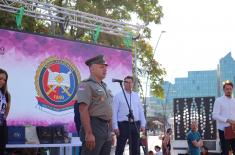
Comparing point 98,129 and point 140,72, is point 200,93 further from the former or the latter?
point 98,129

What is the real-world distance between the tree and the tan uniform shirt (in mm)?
10614

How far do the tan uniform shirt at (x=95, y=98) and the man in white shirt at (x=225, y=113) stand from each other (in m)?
2.37

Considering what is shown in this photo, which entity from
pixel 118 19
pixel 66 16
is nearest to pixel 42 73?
pixel 66 16

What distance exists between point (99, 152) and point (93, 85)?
0.72m

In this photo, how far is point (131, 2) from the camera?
19844 millimetres

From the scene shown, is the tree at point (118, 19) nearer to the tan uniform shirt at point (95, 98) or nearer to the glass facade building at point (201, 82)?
the tan uniform shirt at point (95, 98)

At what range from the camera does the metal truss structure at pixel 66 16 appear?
887cm

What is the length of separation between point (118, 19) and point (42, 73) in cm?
1061

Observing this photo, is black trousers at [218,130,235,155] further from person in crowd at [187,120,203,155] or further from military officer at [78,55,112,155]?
person in crowd at [187,120,203,155]

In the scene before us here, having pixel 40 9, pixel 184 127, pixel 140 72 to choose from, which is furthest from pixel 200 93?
pixel 40 9

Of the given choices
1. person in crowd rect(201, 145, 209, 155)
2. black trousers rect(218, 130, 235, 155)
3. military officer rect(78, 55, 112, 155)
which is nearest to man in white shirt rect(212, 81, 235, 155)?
black trousers rect(218, 130, 235, 155)

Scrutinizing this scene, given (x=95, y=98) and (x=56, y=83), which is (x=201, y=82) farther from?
(x=95, y=98)

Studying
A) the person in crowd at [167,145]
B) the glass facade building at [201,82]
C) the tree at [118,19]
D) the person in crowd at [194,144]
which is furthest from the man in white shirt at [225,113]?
the glass facade building at [201,82]

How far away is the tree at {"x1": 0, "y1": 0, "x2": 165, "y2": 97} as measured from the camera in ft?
51.4
